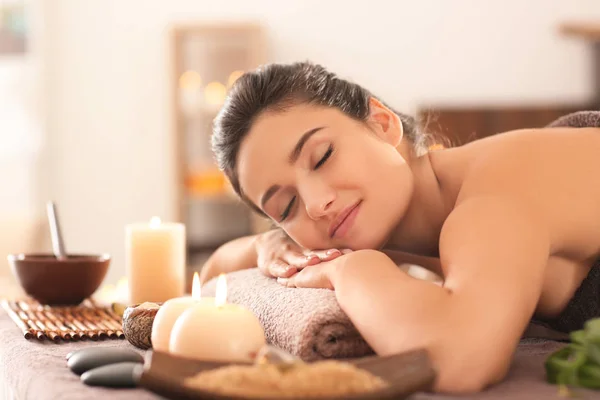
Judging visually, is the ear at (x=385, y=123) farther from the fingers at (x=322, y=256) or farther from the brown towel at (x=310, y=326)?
the brown towel at (x=310, y=326)

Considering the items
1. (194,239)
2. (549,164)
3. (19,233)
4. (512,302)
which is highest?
(549,164)

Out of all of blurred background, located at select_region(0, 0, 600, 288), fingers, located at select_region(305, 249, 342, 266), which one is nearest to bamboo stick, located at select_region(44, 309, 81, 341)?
fingers, located at select_region(305, 249, 342, 266)

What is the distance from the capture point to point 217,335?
2.88 ft

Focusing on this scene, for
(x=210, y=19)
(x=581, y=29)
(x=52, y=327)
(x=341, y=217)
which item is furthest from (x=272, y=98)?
(x=210, y=19)

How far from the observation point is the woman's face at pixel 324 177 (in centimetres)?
122

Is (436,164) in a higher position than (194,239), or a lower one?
higher

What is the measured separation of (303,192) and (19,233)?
2.22 meters

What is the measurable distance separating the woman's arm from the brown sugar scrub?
16 cm

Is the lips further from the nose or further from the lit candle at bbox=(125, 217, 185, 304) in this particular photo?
the lit candle at bbox=(125, 217, 185, 304)

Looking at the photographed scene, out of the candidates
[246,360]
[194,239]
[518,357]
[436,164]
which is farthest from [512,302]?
[194,239]

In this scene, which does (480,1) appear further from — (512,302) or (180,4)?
(512,302)

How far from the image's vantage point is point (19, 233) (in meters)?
3.14

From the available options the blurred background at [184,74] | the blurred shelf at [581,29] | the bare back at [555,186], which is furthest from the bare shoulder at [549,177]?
the blurred background at [184,74]

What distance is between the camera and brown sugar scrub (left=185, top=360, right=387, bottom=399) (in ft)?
2.32
